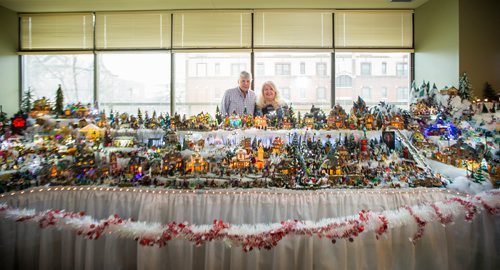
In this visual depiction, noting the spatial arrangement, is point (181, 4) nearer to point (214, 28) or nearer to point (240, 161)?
point (214, 28)

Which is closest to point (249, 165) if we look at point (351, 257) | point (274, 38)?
point (351, 257)

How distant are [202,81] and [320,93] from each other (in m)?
2.22

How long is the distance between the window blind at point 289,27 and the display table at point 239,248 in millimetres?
3073

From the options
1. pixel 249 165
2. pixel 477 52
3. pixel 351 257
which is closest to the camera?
pixel 351 257

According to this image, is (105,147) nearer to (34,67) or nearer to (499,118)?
(34,67)

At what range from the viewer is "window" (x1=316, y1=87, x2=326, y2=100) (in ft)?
15.8

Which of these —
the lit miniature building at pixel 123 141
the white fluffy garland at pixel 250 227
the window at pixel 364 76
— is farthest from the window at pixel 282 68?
the white fluffy garland at pixel 250 227

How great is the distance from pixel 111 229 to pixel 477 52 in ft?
16.5

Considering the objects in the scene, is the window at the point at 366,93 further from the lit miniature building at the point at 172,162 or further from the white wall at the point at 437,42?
the lit miniature building at the point at 172,162

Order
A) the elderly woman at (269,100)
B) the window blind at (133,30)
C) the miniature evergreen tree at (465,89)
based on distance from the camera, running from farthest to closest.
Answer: the window blind at (133,30), the elderly woman at (269,100), the miniature evergreen tree at (465,89)

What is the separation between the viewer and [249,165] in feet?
9.50

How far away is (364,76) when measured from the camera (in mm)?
4863

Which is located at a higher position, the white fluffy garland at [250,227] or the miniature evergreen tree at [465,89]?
the miniature evergreen tree at [465,89]

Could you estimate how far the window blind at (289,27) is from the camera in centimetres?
464
